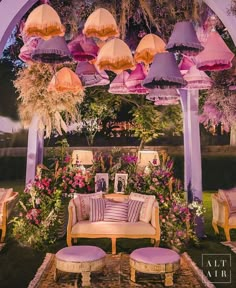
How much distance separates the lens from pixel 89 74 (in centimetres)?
575

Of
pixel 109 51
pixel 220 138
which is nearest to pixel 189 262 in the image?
pixel 109 51

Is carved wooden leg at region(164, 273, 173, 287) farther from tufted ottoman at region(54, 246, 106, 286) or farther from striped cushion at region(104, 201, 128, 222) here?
striped cushion at region(104, 201, 128, 222)

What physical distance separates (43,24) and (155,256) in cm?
271

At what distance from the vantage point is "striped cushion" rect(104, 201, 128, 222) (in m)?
7.06

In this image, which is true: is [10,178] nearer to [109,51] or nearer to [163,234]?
[163,234]

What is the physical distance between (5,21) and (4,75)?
7.00 m

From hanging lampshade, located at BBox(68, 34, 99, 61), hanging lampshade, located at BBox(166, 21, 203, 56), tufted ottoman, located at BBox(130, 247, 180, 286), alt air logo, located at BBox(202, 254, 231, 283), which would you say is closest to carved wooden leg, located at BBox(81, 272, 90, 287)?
tufted ottoman, located at BBox(130, 247, 180, 286)

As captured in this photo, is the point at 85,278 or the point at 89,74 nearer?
the point at 85,278

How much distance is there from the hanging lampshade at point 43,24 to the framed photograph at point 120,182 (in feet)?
12.7

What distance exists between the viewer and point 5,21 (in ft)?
15.3

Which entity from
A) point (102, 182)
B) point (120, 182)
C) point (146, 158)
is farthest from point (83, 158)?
point (146, 158)

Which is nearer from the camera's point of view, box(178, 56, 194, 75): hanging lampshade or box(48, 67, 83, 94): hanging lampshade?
box(48, 67, 83, 94): hanging lampshade

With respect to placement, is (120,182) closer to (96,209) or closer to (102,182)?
(102,182)

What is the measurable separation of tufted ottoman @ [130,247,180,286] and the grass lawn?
57 cm
